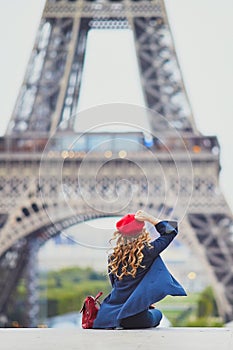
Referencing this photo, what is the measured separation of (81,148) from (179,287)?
15.6 feet

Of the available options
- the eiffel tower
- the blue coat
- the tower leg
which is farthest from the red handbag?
the tower leg

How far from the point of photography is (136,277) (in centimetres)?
174

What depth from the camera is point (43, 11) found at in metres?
6.55

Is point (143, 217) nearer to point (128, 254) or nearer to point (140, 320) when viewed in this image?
point (128, 254)

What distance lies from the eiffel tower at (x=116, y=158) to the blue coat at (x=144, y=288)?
4.03 meters

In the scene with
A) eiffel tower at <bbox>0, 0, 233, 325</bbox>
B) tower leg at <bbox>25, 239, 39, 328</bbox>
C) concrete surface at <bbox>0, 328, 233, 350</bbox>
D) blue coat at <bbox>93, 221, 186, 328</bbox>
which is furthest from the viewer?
tower leg at <bbox>25, 239, 39, 328</bbox>

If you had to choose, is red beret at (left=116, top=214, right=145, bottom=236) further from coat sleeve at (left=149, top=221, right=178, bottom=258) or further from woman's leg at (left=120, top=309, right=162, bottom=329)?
woman's leg at (left=120, top=309, right=162, bottom=329)

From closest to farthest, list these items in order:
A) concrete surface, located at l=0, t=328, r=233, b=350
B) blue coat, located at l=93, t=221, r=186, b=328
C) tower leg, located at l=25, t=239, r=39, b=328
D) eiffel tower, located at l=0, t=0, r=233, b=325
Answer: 1. concrete surface, located at l=0, t=328, r=233, b=350
2. blue coat, located at l=93, t=221, r=186, b=328
3. eiffel tower, located at l=0, t=0, r=233, b=325
4. tower leg, located at l=25, t=239, r=39, b=328

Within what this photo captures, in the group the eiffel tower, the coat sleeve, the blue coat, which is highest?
the coat sleeve

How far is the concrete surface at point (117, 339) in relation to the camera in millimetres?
1325

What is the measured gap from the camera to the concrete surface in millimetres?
1325

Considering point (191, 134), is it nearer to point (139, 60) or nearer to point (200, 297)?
point (139, 60)

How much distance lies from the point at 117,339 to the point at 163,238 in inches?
13.9

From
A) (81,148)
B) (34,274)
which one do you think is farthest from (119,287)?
(34,274)
